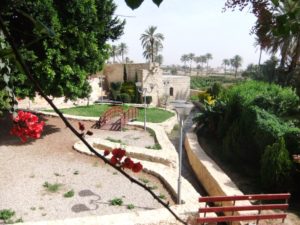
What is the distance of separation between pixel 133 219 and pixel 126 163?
632 centimetres

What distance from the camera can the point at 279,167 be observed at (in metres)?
9.06

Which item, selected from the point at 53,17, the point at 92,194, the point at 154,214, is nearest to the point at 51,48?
the point at 53,17

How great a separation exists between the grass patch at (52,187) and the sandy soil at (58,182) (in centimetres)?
9

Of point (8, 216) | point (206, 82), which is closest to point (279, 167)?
point (8, 216)

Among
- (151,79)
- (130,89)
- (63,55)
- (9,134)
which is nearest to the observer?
(63,55)

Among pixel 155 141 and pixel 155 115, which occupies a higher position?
pixel 155 141

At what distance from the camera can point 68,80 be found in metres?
12.2

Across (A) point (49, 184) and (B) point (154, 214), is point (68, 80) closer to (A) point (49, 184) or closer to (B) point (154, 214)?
(A) point (49, 184)

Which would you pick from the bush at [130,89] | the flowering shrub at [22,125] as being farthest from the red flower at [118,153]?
the bush at [130,89]

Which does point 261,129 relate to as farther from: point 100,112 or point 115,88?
point 115,88

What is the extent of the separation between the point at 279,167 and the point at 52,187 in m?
6.61

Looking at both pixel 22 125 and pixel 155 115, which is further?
pixel 155 115

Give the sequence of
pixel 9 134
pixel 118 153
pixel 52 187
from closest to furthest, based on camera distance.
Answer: pixel 118 153
pixel 52 187
pixel 9 134

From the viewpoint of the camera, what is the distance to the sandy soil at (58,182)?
795 cm
